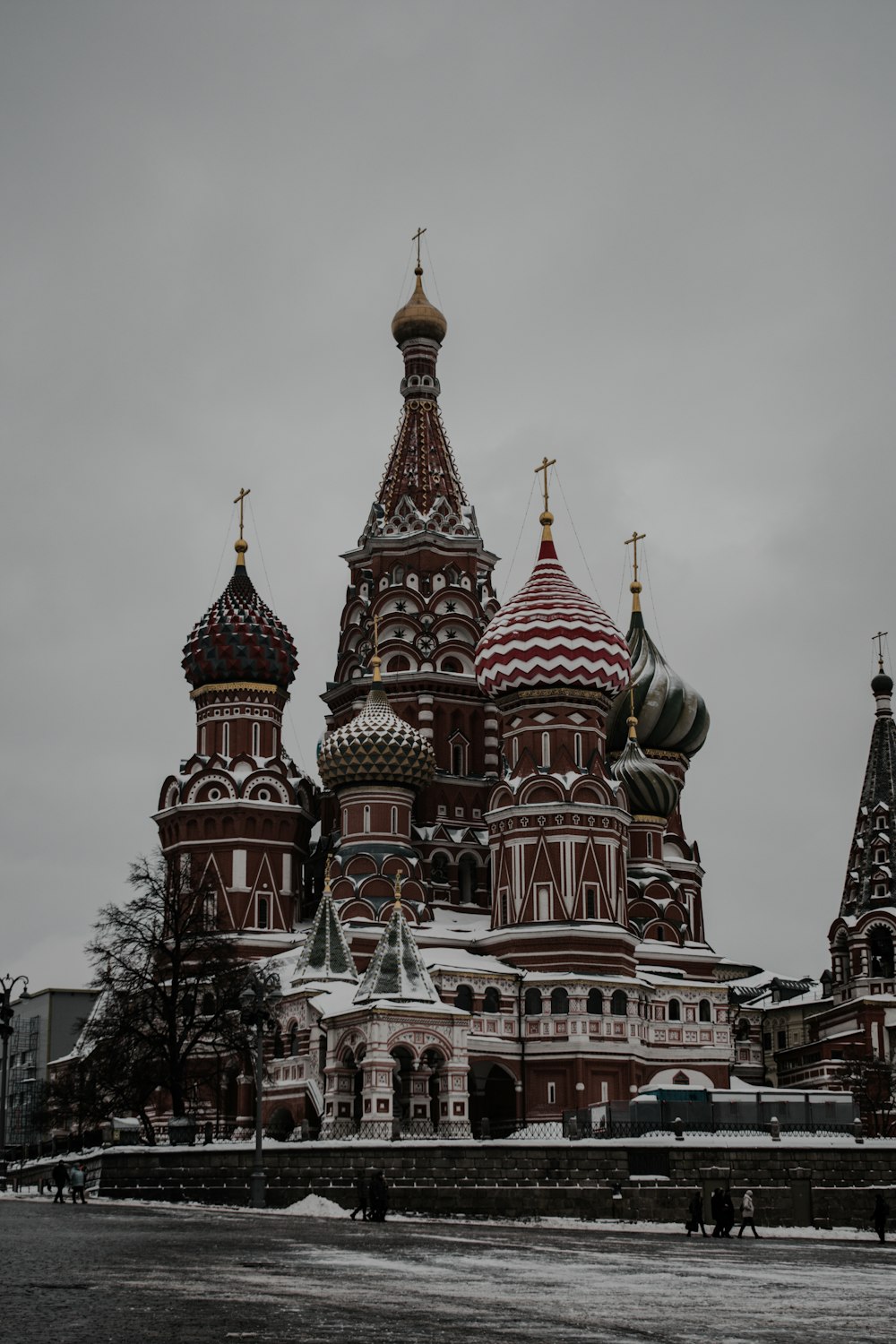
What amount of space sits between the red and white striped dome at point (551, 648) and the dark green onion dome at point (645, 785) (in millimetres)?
3510

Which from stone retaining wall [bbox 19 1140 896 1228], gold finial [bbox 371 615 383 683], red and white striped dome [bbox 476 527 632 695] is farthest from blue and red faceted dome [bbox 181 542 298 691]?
stone retaining wall [bbox 19 1140 896 1228]

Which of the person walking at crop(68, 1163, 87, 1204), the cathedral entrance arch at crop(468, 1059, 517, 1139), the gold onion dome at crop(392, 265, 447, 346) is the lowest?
the person walking at crop(68, 1163, 87, 1204)

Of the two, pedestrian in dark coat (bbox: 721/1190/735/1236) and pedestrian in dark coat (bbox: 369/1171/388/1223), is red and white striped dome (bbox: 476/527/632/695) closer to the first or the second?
pedestrian in dark coat (bbox: 369/1171/388/1223)

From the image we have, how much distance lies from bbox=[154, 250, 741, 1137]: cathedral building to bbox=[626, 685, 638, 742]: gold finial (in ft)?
0.34

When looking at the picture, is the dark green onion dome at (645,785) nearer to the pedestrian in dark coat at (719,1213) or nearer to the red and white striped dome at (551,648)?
the red and white striped dome at (551,648)

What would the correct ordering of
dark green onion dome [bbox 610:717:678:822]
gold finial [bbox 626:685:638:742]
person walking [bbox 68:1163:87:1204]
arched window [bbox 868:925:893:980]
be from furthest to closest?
arched window [bbox 868:925:893:980], gold finial [bbox 626:685:638:742], dark green onion dome [bbox 610:717:678:822], person walking [bbox 68:1163:87:1204]

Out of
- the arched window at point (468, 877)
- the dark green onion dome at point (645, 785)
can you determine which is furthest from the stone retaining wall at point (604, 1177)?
the dark green onion dome at point (645, 785)

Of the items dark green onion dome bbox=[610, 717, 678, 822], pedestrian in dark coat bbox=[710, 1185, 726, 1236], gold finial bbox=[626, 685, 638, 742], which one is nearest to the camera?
pedestrian in dark coat bbox=[710, 1185, 726, 1236]

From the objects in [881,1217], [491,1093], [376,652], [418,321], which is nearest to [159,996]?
[491,1093]

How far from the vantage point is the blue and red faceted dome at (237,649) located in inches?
2062

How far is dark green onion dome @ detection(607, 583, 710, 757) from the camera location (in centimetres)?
5709

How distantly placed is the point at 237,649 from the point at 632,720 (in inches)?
476

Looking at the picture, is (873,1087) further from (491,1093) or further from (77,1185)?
(77,1185)

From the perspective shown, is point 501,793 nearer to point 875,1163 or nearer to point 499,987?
point 499,987
